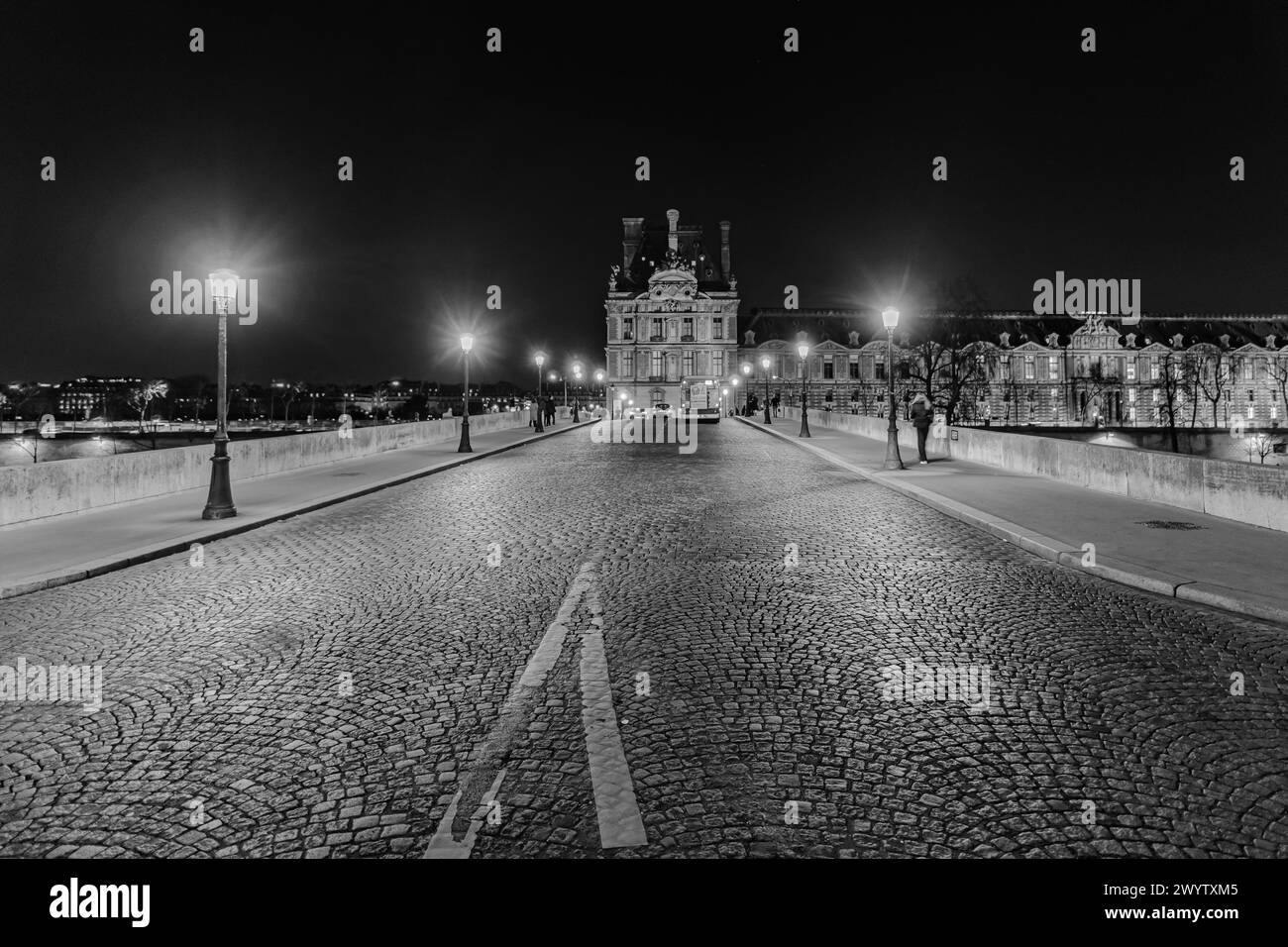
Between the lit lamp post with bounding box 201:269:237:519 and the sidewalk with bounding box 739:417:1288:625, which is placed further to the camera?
the lit lamp post with bounding box 201:269:237:519

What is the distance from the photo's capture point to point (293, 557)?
9891mm

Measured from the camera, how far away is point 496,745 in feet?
14.1

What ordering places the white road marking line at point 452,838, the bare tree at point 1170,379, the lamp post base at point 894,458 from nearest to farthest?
the white road marking line at point 452,838 < the lamp post base at point 894,458 < the bare tree at point 1170,379

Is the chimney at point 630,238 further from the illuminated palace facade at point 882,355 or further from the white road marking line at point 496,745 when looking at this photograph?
the white road marking line at point 496,745

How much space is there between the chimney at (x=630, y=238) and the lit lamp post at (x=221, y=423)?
100.0 metres

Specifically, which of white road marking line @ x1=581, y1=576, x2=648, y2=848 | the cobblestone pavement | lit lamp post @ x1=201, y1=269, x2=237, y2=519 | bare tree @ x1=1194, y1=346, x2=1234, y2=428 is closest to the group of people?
lit lamp post @ x1=201, y1=269, x2=237, y2=519

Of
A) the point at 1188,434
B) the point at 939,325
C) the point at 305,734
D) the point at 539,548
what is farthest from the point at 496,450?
the point at 1188,434

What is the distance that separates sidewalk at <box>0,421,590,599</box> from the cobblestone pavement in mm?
453

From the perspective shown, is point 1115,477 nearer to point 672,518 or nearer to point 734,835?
point 672,518

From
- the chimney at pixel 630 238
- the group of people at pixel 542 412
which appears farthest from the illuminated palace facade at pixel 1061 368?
the group of people at pixel 542 412

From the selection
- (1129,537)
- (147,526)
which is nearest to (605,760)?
(1129,537)

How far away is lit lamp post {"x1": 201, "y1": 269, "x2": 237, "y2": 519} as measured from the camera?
1262 centimetres

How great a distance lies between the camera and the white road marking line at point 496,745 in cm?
331

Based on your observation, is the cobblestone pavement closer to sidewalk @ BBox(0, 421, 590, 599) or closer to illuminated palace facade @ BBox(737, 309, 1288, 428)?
sidewalk @ BBox(0, 421, 590, 599)
